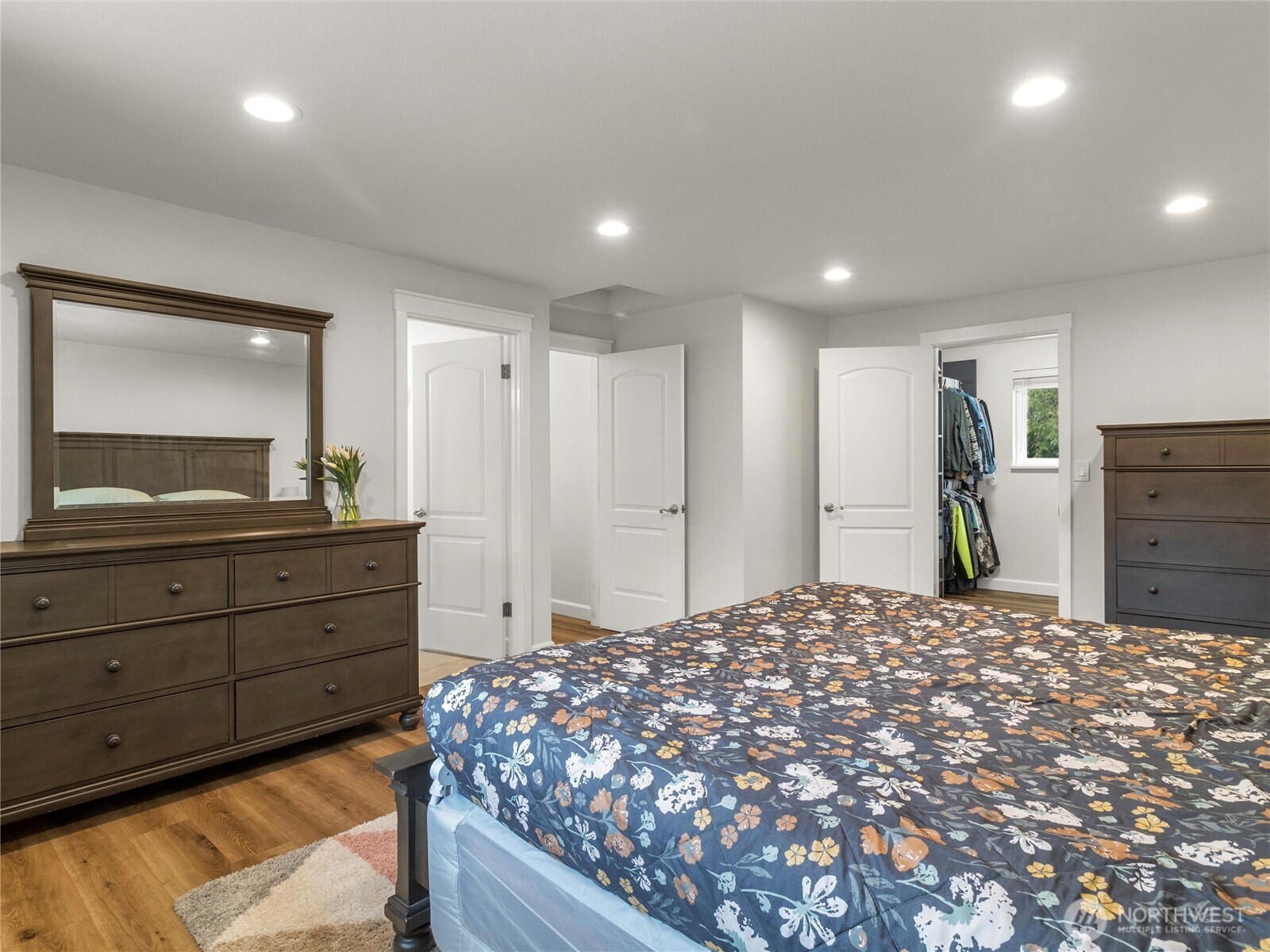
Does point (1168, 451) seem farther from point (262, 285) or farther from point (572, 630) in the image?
point (262, 285)

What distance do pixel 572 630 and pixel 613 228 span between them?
123 inches

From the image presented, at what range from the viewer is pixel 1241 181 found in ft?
9.57

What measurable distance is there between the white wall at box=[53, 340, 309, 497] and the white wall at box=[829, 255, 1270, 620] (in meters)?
4.28

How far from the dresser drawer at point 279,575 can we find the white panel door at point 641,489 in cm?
255

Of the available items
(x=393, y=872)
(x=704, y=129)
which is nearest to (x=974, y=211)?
(x=704, y=129)

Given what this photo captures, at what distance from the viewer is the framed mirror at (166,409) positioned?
107 inches

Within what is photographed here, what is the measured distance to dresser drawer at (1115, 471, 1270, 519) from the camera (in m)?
3.43

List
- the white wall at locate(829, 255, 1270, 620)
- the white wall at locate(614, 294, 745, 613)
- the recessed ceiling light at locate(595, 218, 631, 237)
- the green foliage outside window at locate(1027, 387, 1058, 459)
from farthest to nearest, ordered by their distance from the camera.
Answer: the green foliage outside window at locate(1027, 387, 1058, 459) → the white wall at locate(614, 294, 745, 613) → the white wall at locate(829, 255, 1270, 620) → the recessed ceiling light at locate(595, 218, 631, 237)

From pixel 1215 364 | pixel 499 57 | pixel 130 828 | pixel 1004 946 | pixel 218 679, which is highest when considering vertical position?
pixel 499 57

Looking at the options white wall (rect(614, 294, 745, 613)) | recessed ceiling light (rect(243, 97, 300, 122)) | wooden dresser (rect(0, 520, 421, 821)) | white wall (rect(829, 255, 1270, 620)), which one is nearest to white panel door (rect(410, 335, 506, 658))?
wooden dresser (rect(0, 520, 421, 821))

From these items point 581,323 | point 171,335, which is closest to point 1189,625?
point 581,323

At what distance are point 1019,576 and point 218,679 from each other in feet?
21.0

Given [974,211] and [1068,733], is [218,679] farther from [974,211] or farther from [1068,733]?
[974,211]

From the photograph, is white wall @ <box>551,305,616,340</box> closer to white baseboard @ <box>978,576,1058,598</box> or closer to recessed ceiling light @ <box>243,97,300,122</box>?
recessed ceiling light @ <box>243,97,300,122</box>
